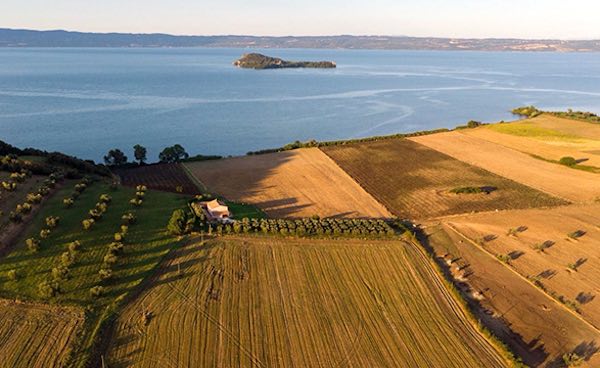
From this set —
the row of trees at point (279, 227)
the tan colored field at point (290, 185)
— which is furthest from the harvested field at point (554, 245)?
the tan colored field at point (290, 185)

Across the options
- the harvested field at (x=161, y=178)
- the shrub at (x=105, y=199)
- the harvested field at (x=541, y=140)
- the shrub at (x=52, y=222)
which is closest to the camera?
the shrub at (x=52, y=222)

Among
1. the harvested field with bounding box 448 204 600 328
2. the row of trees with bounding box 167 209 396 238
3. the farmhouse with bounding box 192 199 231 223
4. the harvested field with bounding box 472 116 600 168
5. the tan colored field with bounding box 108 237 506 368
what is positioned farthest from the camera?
the harvested field with bounding box 472 116 600 168

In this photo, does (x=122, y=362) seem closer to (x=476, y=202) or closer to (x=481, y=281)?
(x=481, y=281)

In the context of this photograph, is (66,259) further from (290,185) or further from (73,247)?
(290,185)

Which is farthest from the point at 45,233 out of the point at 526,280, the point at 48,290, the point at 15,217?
the point at 526,280

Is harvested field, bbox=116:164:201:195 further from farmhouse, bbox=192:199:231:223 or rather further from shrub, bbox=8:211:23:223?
shrub, bbox=8:211:23:223

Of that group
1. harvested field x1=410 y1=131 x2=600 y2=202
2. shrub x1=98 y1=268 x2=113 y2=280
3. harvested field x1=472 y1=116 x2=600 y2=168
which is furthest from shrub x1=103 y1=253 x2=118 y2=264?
harvested field x1=472 y1=116 x2=600 y2=168

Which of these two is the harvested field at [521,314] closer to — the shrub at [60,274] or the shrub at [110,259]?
the shrub at [110,259]
